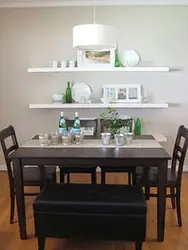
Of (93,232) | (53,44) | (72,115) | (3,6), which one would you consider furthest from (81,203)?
(3,6)

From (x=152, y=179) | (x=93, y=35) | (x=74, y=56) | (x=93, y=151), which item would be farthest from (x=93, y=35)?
(x=74, y=56)

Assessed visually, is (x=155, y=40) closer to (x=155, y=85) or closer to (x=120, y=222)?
(x=155, y=85)

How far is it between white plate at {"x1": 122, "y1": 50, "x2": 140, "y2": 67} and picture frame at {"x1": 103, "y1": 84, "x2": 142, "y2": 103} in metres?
0.30

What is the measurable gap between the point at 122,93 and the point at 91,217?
7.91 ft

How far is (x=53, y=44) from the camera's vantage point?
442cm

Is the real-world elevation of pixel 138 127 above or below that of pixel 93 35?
below

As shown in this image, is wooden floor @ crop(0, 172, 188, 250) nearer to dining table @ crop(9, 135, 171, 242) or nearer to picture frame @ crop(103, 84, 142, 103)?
A: dining table @ crop(9, 135, 171, 242)

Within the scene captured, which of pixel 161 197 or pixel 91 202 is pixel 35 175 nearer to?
pixel 91 202

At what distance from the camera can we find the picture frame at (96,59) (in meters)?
4.32

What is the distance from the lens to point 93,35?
8.73 ft

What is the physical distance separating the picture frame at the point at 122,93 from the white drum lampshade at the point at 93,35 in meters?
1.70

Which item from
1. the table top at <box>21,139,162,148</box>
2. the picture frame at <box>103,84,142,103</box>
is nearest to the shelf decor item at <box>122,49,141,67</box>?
the picture frame at <box>103,84,142,103</box>

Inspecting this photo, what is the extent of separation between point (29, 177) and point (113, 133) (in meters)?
0.90

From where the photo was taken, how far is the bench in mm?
2311
